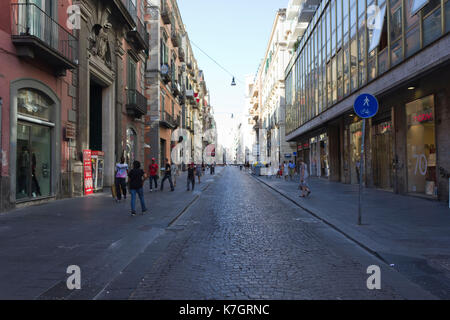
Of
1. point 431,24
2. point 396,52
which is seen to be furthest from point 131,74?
point 431,24

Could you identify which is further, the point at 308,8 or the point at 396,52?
the point at 308,8

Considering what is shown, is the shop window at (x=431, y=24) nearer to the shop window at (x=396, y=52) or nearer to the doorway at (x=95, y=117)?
the shop window at (x=396, y=52)

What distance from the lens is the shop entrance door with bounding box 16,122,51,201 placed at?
11.2 m

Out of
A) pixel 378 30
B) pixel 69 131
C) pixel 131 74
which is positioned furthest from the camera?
pixel 131 74

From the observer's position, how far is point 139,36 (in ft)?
72.5

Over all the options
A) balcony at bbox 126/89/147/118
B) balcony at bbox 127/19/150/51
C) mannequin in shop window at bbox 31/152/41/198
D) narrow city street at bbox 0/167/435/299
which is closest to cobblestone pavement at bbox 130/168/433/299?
narrow city street at bbox 0/167/435/299

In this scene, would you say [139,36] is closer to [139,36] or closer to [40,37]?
[139,36]

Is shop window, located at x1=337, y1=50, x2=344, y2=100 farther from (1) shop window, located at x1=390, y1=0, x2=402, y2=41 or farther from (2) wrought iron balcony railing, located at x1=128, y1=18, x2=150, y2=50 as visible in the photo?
(2) wrought iron balcony railing, located at x1=128, y1=18, x2=150, y2=50

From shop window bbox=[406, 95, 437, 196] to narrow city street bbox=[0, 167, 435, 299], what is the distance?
21.9 ft

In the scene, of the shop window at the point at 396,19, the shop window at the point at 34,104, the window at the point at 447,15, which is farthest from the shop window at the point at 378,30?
the shop window at the point at 34,104

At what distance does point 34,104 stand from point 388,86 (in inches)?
493
